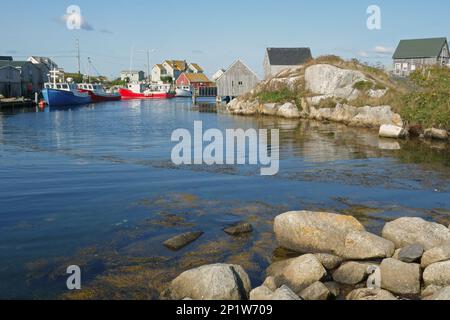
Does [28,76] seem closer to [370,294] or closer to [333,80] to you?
[333,80]

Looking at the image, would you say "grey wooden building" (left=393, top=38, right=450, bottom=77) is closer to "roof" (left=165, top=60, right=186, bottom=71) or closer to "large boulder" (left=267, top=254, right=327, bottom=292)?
"large boulder" (left=267, top=254, right=327, bottom=292)

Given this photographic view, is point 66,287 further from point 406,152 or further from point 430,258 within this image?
point 406,152

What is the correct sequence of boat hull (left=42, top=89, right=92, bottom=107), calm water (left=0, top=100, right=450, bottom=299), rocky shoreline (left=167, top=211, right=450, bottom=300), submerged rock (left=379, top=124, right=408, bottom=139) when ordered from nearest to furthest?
rocky shoreline (left=167, top=211, right=450, bottom=300) → calm water (left=0, top=100, right=450, bottom=299) → submerged rock (left=379, top=124, right=408, bottom=139) → boat hull (left=42, top=89, right=92, bottom=107)

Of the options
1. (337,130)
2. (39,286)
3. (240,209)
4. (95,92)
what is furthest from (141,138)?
(95,92)

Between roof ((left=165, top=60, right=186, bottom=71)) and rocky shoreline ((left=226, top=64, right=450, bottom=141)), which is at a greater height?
roof ((left=165, top=60, right=186, bottom=71))

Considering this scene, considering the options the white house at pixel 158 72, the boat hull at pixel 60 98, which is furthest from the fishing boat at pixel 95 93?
the white house at pixel 158 72

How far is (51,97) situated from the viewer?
69750mm

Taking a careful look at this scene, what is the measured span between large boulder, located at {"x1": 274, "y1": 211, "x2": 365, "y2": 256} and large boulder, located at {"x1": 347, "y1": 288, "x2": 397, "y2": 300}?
1.92m

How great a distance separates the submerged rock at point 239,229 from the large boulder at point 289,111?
1524 inches

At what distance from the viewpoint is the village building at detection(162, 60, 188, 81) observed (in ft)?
487

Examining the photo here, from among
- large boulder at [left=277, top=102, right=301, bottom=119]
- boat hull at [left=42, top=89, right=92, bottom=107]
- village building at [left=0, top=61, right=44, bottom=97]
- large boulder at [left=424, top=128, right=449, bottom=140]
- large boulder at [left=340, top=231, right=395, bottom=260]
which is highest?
village building at [left=0, top=61, right=44, bottom=97]

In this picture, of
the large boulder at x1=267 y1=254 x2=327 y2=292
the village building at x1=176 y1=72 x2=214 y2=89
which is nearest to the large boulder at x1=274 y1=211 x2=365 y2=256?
the large boulder at x1=267 y1=254 x2=327 y2=292

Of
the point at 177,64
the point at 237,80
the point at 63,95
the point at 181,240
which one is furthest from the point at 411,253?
the point at 177,64

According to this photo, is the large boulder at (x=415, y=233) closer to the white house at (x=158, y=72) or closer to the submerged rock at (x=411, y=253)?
the submerged rock at (x=411, y=253)
